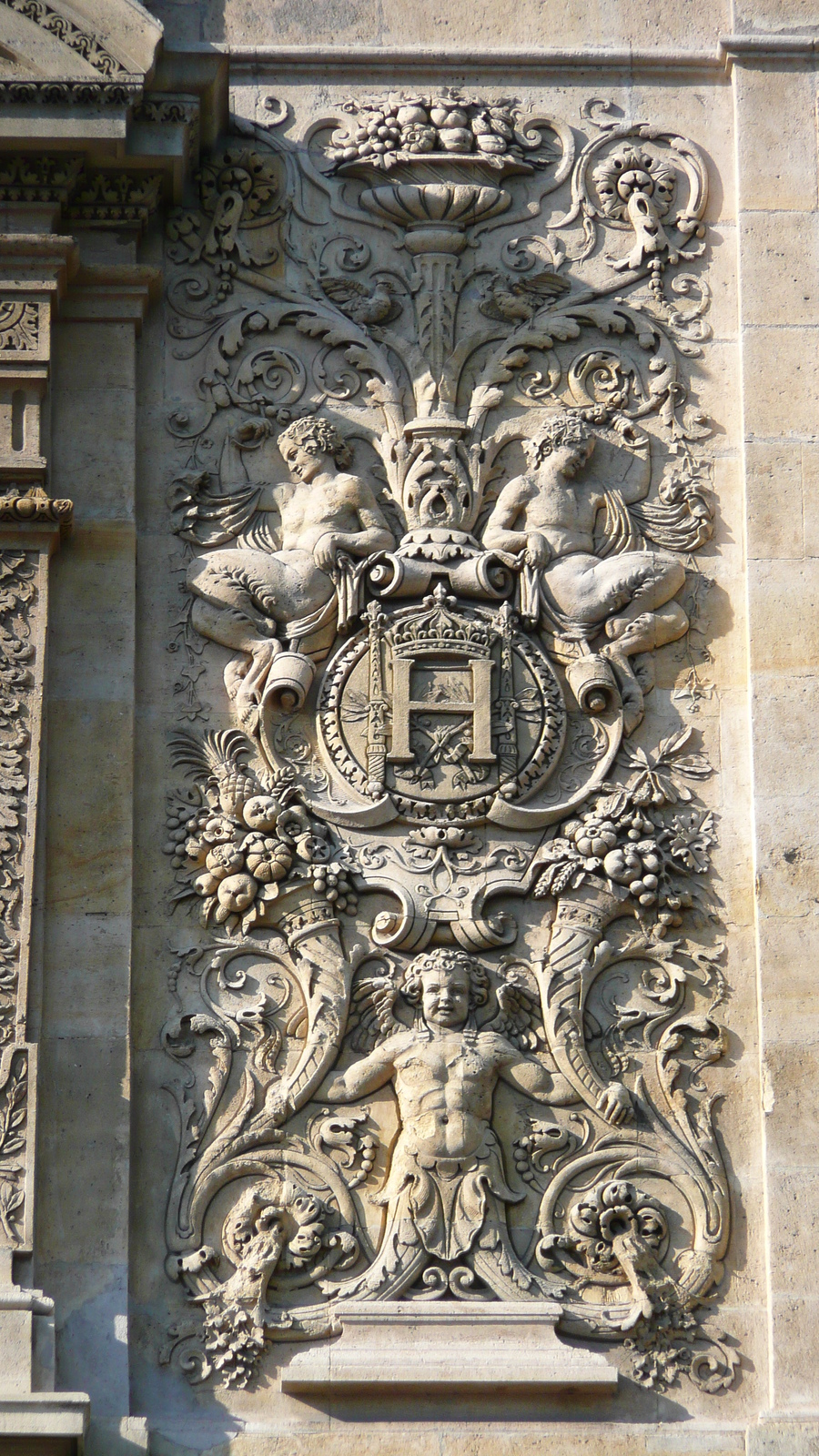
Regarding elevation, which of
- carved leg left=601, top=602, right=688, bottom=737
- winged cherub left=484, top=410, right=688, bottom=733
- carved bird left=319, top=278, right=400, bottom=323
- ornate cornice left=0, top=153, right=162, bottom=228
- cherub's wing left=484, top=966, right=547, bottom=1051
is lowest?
cherub's wing left=484, top=966, right=547, bottom=1051

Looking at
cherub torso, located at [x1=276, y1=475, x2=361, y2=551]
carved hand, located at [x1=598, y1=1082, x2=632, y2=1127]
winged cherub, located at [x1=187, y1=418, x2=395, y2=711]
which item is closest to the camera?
carved hand, located at [x1=598, y1=1082, x2=632, y2=1127]

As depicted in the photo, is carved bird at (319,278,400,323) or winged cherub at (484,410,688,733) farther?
carved bird at (319,278,400,323)

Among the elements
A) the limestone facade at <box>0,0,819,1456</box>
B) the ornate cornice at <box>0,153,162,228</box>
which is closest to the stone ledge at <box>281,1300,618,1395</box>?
the limestone facade at <box>0,0,819,1456</box>

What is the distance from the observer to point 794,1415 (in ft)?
35.6

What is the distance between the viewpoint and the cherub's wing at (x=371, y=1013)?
37.1 feet

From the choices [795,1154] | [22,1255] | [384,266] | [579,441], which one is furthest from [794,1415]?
[384,266]

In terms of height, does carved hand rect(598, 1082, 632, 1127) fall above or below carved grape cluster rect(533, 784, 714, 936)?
below

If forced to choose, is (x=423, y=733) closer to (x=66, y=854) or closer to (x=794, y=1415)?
(x=66, y=854)

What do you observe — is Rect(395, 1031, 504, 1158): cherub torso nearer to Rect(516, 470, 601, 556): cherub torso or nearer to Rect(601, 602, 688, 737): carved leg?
Rect(601, 602, 688, 737): carved leg

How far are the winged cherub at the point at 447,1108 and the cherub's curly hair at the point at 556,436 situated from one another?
2.27m

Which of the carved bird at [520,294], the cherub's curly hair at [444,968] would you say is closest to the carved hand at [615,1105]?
the cherub's curly hair at [444,968]

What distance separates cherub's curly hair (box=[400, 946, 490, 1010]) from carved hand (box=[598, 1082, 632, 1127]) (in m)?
0.64

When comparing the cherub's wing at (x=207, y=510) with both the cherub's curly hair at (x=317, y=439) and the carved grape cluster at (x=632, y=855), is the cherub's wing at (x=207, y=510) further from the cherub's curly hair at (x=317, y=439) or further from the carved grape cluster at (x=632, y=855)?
the carved grape cluster at (x=632, y=855)

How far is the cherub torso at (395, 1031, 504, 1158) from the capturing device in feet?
36.3
